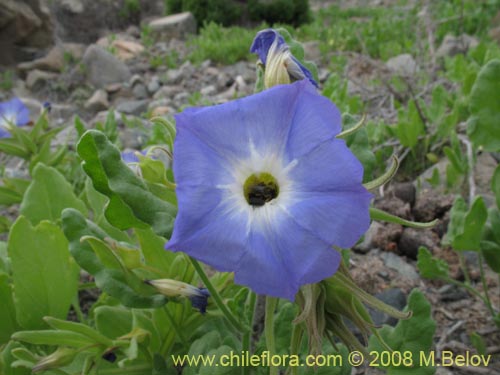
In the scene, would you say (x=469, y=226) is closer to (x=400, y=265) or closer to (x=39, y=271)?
(x=400, y=265)

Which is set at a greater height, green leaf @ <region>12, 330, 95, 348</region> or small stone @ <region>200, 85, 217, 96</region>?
green leaf @ <region>12, 330, 95, 348</region>

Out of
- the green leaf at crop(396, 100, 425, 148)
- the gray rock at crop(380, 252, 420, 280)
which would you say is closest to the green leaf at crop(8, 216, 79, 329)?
the gray rock at crop(380, 252, 420, 280)

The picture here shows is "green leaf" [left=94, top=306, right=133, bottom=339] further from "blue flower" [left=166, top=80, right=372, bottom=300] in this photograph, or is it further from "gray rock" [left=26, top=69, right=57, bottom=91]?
"gray rock" [left=26, top=69, right=57, bottom=91]

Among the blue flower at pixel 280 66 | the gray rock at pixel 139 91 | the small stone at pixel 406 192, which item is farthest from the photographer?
the gray rock at pixel 139 91

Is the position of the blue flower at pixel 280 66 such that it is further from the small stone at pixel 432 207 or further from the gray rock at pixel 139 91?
the gray rock at pixel 139 91

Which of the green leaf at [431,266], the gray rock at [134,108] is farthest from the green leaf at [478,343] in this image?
the gray rock at [134,108]

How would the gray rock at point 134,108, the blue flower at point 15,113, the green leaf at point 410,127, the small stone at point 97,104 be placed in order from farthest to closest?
the small stone at point 97,104 < the gray rock at point 134,108 < the blue flower at point 15,113 < the green leaf at point 410,127

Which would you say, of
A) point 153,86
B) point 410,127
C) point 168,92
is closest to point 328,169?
point 410,127
